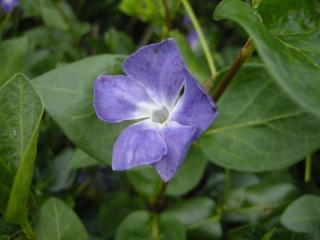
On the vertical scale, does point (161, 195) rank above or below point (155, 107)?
below

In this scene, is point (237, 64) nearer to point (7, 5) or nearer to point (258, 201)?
point (258, 201)

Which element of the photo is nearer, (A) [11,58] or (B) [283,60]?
(B) [283,60]

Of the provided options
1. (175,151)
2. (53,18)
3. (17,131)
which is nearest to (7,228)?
(17,131)

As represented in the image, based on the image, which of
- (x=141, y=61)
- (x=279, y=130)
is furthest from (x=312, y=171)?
(x=141, y=61)

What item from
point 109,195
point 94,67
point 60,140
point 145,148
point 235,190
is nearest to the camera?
point 145,148

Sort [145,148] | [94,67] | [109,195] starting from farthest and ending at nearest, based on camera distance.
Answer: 1. [109,195]
2. [94,67]
3. [145,148]

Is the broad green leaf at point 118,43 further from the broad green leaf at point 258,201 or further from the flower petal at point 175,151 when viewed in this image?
the flower petal at point 175,151

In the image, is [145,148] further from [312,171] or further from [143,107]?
[312,171]
